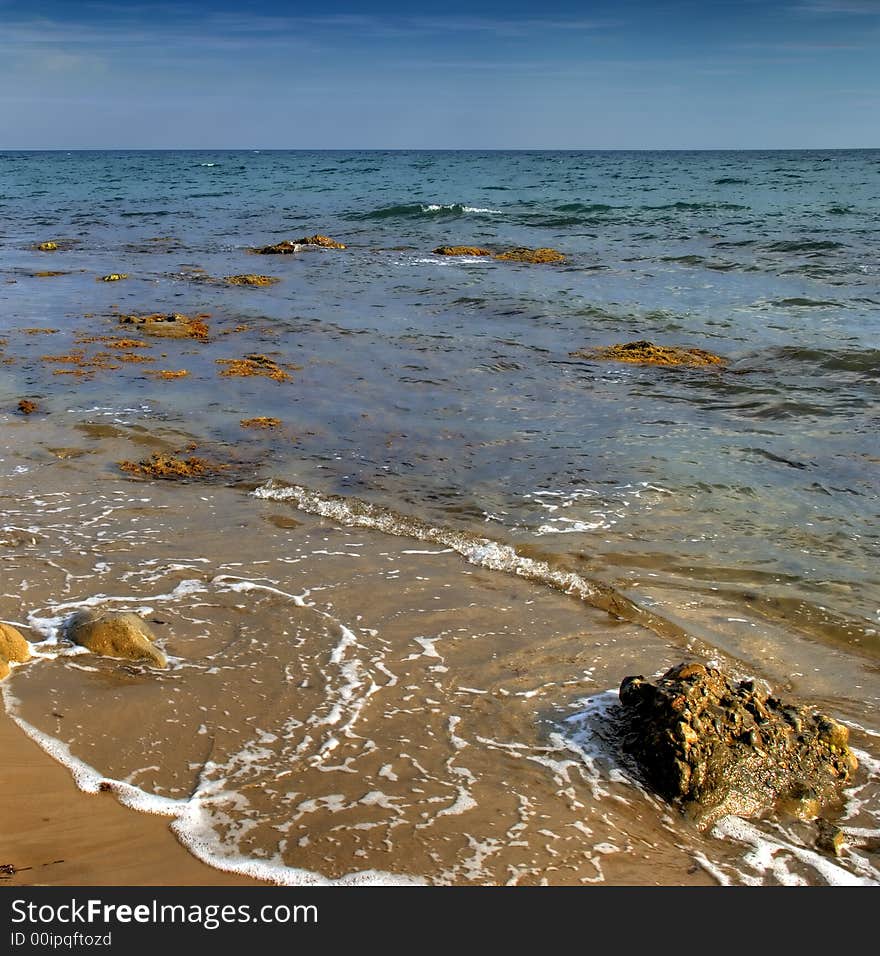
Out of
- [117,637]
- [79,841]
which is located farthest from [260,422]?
[79,841]

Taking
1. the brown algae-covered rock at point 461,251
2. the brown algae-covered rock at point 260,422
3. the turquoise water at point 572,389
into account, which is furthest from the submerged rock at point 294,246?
the brown algae-covered rock at point 260,422

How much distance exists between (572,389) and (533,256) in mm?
12747

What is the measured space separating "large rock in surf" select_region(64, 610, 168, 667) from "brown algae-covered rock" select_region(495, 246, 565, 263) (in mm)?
19016

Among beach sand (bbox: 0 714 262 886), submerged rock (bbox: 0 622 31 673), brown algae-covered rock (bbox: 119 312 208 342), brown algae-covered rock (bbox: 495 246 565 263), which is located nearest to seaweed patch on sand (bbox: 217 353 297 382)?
brown algae-covered rock (bbox: 119 312 208 342)

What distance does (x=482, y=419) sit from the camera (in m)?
9.69

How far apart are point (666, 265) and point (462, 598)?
17769 millimetres

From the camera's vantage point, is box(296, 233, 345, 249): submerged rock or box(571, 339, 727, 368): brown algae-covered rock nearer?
box(571, 339, 727, 368): brown algae-covered rock

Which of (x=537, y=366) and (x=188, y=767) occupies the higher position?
(x=537, y=366)

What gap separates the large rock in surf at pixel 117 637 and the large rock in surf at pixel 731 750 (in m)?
2.63

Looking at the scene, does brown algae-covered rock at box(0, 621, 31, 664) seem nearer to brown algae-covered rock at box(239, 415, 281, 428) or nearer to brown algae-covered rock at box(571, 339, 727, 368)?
brown algae-covered rock at box(239, 415, 281, 428)

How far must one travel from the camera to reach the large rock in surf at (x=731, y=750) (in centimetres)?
388

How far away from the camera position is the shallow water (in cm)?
377
